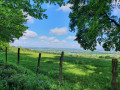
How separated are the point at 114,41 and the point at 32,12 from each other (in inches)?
343

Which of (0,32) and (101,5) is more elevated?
(101,5)

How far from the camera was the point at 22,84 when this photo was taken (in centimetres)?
590

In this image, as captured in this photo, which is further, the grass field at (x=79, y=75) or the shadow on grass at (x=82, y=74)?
the shadow on grass at (x=82, y=74)

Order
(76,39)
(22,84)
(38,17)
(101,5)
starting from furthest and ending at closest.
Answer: (76,39)
(101,5)
(38,17)
(22,84)

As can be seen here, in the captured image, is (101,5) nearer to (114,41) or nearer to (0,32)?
(114,41)

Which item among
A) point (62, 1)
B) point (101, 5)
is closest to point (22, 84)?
point (62, 1)

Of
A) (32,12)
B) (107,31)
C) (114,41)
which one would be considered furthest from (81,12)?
(32,12)

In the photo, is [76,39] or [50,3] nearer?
[50,3]

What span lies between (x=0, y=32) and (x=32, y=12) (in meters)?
5.75

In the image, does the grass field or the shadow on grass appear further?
the shadow on grass

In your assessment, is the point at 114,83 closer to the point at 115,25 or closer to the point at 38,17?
the point at 38,17

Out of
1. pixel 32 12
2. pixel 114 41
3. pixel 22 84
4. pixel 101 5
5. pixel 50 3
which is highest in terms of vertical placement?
pixel 101 5

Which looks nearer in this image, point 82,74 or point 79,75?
point 79,75

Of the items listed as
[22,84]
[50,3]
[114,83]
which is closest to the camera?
[114,83]
